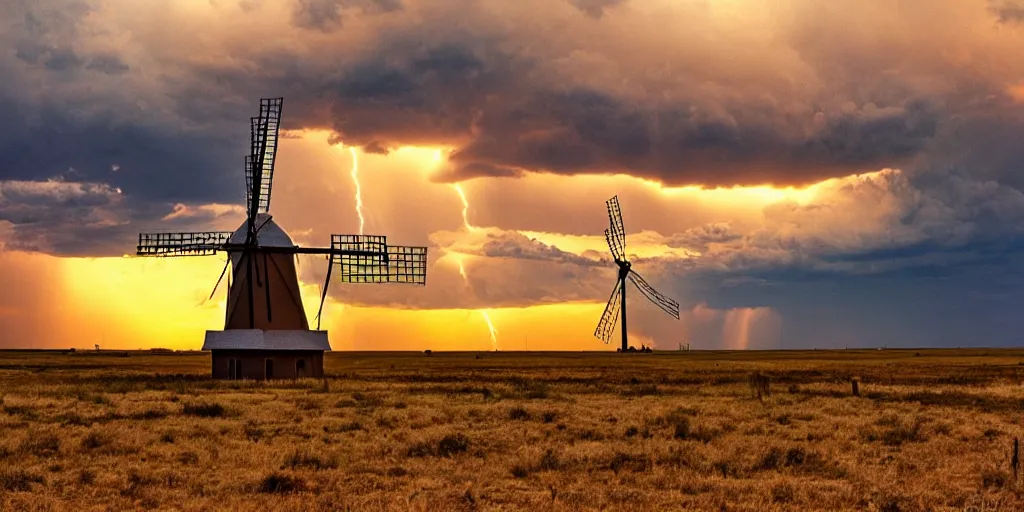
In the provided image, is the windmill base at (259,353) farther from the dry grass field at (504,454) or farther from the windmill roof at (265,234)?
the dry grass field at (504,454)

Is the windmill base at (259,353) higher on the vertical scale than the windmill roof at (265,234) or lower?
lower

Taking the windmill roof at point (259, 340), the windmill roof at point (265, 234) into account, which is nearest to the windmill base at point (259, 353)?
the windmill roof at point (259, 340)

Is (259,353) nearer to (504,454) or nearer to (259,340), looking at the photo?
(259,340)

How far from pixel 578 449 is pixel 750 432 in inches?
299

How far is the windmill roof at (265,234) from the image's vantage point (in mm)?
65438

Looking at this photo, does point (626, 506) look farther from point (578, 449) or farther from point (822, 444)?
point (822, 444)

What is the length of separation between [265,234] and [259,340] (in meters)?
7.25

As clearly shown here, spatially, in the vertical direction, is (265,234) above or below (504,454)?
above

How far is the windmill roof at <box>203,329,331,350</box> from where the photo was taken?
2507 inches

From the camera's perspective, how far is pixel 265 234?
66.0 meters

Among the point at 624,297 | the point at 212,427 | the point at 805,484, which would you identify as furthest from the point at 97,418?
the point at 624,297

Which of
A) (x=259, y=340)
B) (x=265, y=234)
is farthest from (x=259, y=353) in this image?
(x=265, y=234)

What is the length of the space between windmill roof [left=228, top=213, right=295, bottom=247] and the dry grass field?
869 inches

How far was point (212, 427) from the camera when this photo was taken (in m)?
30.7
